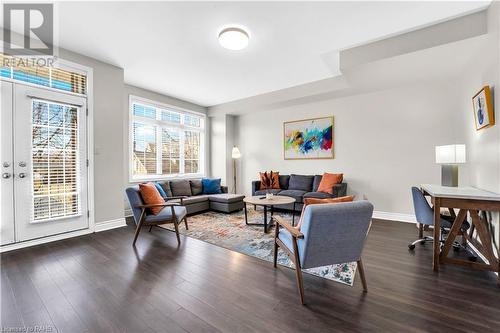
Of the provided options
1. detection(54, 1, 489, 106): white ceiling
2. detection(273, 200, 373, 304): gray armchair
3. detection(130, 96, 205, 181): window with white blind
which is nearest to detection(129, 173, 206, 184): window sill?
detection(130, 96, 205, 181): window with white blind

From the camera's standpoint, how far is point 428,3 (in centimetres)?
237

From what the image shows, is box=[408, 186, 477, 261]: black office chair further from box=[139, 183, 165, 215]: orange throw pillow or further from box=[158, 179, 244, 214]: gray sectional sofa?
box=[139, 183, 165, 215]: orange throw pillow

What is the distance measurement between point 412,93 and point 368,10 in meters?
2.43

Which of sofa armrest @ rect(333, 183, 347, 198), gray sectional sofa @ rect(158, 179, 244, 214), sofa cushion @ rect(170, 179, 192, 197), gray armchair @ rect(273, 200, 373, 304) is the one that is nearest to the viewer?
gray armchair @ rect(273, 200, 373, 304)

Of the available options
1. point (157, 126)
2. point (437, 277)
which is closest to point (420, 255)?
point (437, 277)

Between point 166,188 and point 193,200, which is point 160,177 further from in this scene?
point 193,200

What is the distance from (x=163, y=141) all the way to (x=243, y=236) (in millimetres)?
3475

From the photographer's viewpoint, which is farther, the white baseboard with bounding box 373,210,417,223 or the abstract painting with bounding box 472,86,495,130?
the white baseboard with bounding box 373,210,417,223

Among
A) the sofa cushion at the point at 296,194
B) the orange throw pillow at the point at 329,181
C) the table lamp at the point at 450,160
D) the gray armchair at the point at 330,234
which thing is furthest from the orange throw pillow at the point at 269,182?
the gray armchair at the point at 330,234

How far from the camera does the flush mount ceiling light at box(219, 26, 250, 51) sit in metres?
2.78

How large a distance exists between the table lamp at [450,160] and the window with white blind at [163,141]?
5.40 m

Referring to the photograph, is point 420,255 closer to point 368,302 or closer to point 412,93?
point 368,302

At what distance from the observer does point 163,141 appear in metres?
5.55

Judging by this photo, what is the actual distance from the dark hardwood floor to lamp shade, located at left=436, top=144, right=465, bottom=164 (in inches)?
49.3
